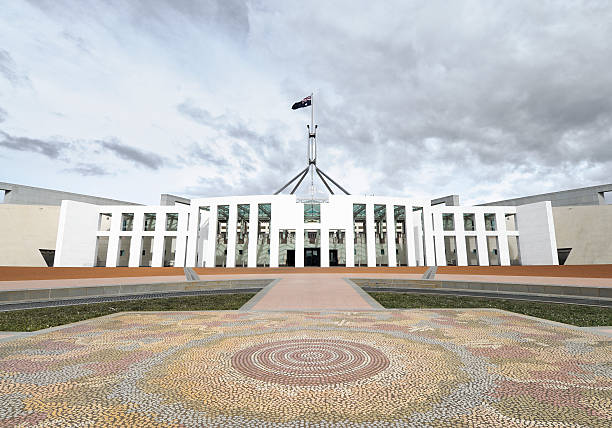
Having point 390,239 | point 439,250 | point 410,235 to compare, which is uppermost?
point 410,235

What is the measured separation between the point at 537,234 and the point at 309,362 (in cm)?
4828

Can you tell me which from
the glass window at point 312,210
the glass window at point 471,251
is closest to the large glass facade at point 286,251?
the glass window at point 312,210

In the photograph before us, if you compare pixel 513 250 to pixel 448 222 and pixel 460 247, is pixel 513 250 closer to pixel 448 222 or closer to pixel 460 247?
pixel 448 222

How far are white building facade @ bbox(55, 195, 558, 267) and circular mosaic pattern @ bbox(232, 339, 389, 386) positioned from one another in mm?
31336

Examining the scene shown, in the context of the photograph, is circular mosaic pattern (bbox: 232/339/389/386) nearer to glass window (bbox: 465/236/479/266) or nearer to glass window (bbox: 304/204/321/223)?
glass window (bbox: 304/204/321/223)

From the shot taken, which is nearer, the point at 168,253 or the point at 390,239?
the point at 390,239

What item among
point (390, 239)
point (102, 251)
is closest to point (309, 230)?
point (390, 239)

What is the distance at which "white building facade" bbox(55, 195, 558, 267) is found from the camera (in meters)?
38.0

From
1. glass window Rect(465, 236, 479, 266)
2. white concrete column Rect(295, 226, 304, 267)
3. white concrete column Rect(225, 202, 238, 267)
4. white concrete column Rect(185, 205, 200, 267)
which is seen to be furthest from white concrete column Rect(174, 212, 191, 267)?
glass window Rect(465, 236, 479, 266)

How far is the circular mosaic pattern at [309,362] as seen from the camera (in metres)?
3.79

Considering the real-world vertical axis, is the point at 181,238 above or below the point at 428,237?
below

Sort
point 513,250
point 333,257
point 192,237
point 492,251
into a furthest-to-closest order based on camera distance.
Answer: point 492,251 → point 513,250 → point 333,257 → point 192,237

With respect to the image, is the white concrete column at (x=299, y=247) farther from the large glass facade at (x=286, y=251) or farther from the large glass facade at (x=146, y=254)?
the large glass facade at (x=146, y=254)

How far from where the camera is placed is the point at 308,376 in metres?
3.82
